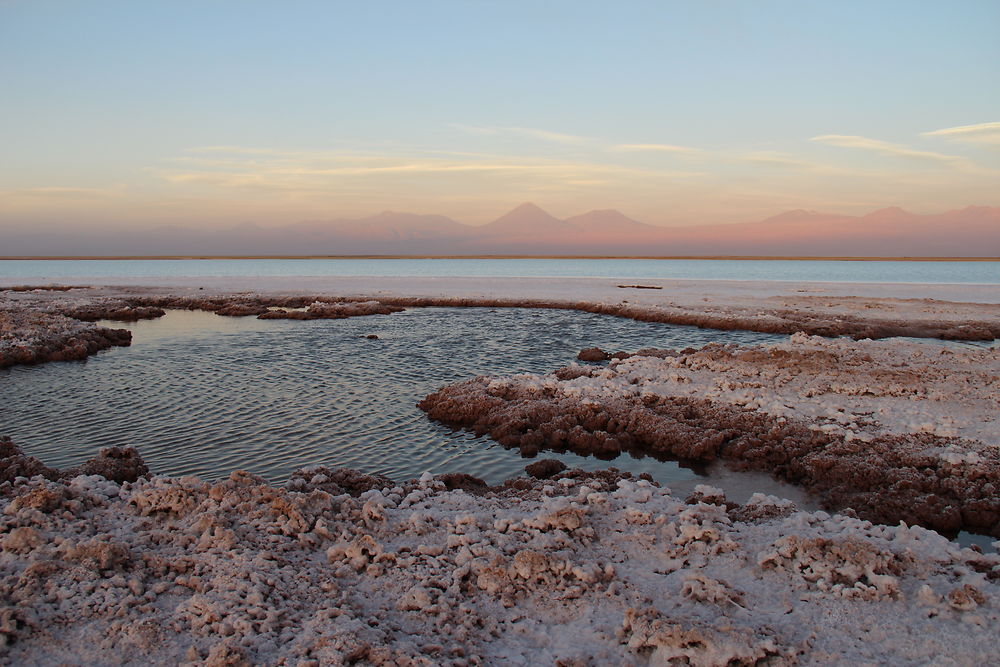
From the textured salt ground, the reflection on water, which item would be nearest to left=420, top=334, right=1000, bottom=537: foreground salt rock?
the reflection on water

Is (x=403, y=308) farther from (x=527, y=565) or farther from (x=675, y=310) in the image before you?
(x=527, y=565)

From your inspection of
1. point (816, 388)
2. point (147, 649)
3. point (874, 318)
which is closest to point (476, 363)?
point (816, 388)

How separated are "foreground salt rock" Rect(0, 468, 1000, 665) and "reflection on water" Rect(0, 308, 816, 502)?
3548 millimetres

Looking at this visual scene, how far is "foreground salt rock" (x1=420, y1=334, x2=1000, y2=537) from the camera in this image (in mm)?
11781

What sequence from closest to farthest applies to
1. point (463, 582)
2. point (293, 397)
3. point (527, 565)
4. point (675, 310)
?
1. point (463, 582)
2. point (527, 565)
3. point (293, 397)
4. point (675, 310)

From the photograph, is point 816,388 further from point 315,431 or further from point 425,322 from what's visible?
point 425,322

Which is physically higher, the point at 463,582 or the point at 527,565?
the point at 527,565

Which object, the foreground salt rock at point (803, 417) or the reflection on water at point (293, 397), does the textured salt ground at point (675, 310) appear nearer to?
the reflection on water at point (293, 397)

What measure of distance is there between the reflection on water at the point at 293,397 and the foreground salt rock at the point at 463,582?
3.55 meters

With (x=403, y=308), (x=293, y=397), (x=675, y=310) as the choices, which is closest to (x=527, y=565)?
(x=293, y=397)

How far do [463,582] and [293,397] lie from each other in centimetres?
1379

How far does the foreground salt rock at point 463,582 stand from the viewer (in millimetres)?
6629

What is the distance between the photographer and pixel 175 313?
4584 centimetres

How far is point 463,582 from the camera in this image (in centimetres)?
801
